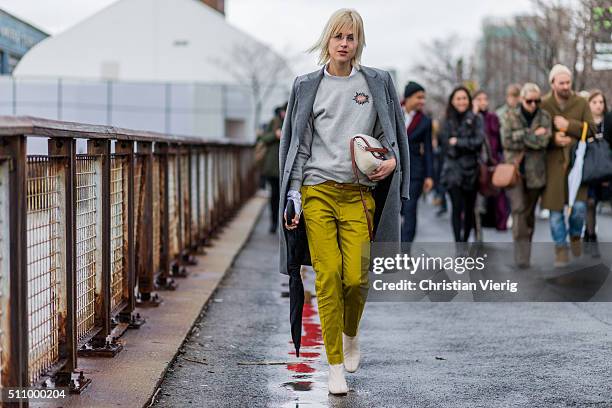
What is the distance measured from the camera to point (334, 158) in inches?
262

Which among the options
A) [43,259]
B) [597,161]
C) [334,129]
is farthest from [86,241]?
[597,161]

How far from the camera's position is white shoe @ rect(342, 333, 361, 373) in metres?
7.02

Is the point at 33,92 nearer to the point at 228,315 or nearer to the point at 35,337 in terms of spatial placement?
the point at 228,315

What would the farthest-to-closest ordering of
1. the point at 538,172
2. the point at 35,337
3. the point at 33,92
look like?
1. the point at 33,92
2. the point at 538,172
3. the point at 35,337

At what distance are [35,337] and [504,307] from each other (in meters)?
5.29

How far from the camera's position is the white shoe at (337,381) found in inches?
256

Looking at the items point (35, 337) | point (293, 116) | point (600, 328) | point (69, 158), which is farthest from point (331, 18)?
point (600, 328)

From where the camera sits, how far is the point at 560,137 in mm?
12867

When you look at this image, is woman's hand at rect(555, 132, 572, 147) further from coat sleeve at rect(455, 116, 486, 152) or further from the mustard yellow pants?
the mustard yellow pants

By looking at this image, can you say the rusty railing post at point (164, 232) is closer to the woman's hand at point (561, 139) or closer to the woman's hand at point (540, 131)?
the woman's hand at point (540, 131)

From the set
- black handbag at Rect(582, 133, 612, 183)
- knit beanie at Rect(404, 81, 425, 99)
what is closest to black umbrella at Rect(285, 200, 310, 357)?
knit beanie at Rect(404, 81, 425, 99)

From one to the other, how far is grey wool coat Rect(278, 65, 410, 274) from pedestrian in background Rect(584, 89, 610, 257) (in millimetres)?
7052

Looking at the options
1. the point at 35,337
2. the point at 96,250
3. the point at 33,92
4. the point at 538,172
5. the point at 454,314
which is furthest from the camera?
the point at 33,92

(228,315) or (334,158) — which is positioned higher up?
(334,158)
